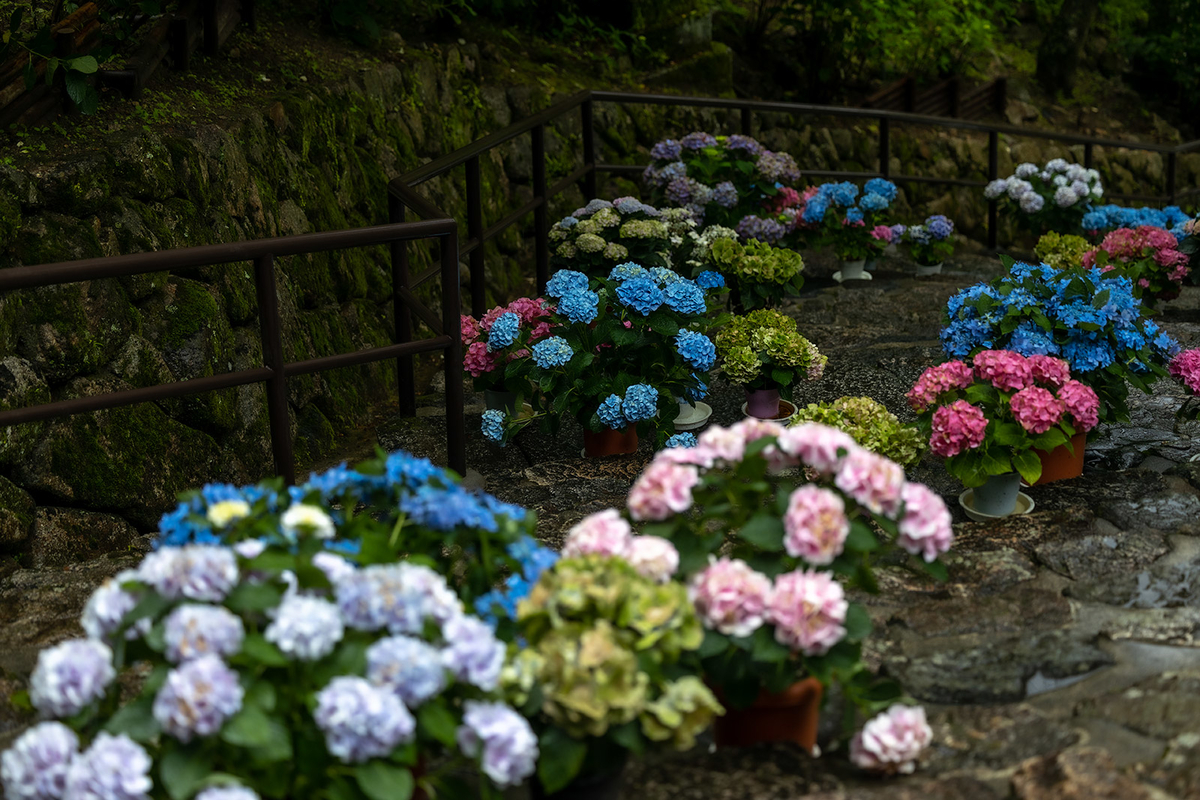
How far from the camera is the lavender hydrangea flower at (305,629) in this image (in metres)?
1.58

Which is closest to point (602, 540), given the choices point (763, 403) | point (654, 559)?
point (654, 559)

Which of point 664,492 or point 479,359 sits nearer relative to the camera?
point 664,492

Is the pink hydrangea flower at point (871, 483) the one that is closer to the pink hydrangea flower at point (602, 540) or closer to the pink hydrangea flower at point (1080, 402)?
the pink hydrangea flower at point (602, 540)

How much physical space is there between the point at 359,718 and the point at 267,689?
0.14 m

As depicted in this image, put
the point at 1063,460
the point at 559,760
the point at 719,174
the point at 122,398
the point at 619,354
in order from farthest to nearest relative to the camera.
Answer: the point at 719,174 < the point at 619,354 < the point at 1063,460 < the point at 122,398 < the point at 559,760

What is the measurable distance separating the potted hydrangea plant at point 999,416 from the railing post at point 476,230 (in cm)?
196

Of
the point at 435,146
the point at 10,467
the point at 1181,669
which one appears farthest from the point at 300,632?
the point at 435,146

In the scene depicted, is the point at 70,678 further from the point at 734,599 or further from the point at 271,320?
the point at 271,320

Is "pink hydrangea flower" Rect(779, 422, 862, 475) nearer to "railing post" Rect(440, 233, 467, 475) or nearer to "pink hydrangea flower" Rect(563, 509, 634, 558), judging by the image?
"pink hydrangea flower" Rect(563, 509, 634, 558)

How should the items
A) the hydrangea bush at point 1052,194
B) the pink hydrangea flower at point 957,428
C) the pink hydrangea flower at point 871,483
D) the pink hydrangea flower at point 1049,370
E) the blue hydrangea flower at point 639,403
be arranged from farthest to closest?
the hydrangea bush at point 1052,194
the blue hydrangea flower at point 639,403
the pink hydrangea flower at point 1049,370
the pink hydrangea flower at point 957,428
the pink hydrangea flower at point 871,483

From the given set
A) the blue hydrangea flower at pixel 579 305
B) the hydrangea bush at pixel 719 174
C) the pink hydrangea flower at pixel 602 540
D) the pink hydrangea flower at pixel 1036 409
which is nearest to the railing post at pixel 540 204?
the hydrangea bush at pixel 719 174

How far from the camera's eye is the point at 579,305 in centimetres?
379

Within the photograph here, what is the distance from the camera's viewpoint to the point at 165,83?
441cm

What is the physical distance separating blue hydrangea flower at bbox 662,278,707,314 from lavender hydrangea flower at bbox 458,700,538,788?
7.72 ft
